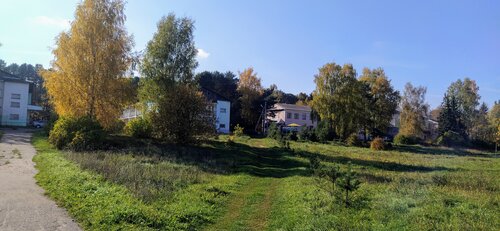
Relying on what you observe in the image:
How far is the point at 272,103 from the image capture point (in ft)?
252

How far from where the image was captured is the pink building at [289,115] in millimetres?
78562

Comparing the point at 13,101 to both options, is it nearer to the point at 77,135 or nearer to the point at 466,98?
the point at 77,135

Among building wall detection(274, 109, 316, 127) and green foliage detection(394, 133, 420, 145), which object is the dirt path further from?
building wall detection(274, 109, 316, 127)

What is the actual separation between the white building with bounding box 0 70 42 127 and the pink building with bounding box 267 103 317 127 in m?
47.7

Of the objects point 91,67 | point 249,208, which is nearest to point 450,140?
point 91,67

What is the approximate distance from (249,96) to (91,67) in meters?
47.5

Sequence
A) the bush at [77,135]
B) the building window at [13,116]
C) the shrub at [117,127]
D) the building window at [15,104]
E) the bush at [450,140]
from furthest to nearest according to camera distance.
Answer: the building window at [15,104] → the building window at [13,116] → the bush at [450,140] → the shrub at [117,127] → the bush at [77,135]

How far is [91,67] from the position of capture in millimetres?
31469

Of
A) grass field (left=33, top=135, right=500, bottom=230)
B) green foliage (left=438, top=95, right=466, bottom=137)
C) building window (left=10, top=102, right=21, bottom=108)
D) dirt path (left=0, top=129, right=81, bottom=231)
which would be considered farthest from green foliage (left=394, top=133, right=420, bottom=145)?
building window (left=10, top=102, right=21, bottom=108)

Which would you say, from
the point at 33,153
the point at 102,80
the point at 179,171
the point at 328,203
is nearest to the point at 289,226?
the point at 328,203

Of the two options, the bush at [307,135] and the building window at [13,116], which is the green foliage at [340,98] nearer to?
the bush at [307,135]

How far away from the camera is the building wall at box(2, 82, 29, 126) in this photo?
71688mm

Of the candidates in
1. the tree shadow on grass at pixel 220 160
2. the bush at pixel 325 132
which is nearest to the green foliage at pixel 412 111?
the bush at pixel 325 132

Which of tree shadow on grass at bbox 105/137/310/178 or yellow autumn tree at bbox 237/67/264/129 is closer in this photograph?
tree shadow on grass at bbox 105/137/310/178
